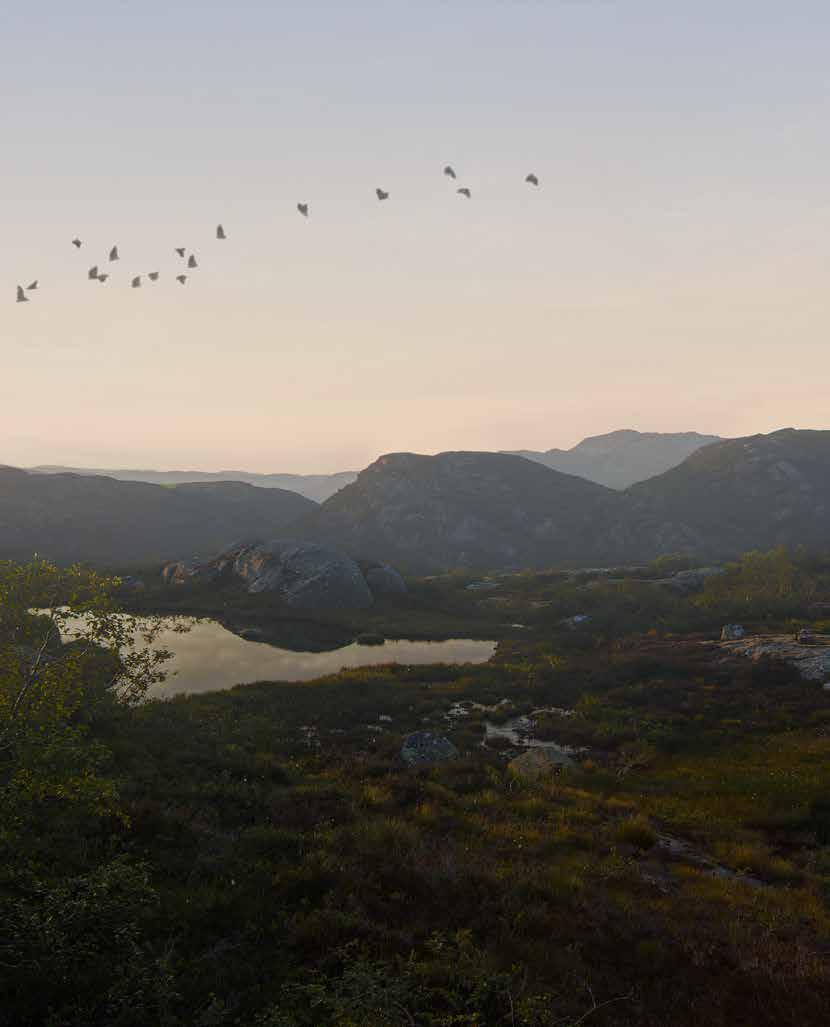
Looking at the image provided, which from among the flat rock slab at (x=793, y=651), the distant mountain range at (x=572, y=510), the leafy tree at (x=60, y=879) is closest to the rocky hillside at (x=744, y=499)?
the distant mountain range at (x=572, y=510)

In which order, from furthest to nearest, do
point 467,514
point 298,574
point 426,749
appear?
point 467,514
point 298,574
point 426,749

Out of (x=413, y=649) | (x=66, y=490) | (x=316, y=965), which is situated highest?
(x=66, y=490)

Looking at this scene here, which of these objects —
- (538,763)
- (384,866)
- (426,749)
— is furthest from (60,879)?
(538,763)

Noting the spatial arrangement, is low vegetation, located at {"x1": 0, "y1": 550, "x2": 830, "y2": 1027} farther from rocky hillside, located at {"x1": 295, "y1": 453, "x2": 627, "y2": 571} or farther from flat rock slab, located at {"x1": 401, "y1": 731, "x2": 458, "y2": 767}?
rocky hillside, located at {"x1": 295, "y1": 453, "x2": 627, "y2": 571}

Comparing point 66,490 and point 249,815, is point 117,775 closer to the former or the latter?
point 249,815

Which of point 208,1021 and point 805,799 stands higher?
point 208,1021

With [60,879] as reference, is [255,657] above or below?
below

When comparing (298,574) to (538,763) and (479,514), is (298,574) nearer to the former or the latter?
(538,763)

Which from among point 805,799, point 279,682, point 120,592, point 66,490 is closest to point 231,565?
point 120,592
